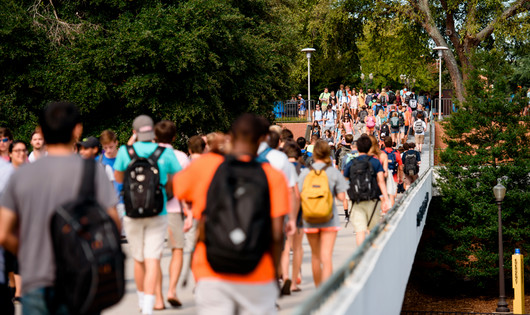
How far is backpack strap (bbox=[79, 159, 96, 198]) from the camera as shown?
3.84 meters

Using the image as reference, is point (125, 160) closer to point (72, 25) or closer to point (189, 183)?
point (189, 183)

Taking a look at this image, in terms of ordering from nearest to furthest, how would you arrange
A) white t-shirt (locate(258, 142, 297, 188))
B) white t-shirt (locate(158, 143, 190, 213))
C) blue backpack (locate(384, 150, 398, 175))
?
white t-shirt (locate(258, 142, 297, 188)) → white t-shirt (locate(158, 143, 190, 213)) → blue backpack (locate(384, 150, 398, 175))

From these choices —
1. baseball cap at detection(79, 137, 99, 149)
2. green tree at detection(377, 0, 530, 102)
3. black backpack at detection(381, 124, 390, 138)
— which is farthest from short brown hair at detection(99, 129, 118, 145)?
green tree at detection(377, 0, 530, 102)

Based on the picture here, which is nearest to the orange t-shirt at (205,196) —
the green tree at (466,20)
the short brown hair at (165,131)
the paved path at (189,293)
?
the paved path at (189,293)

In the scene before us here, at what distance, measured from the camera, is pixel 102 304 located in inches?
148

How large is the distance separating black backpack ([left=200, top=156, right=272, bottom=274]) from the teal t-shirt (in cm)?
299

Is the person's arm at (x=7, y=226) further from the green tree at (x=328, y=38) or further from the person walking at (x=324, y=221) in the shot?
the green tree at (x=328, y=38)

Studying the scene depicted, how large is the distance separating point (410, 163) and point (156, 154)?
53.8ft

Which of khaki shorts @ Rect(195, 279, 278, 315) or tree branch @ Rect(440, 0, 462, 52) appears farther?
tree branch @ Rect(440, 0, 462, 52)

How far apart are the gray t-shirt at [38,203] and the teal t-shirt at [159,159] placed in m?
3.19

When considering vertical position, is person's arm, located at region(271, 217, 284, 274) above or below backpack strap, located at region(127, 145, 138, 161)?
below

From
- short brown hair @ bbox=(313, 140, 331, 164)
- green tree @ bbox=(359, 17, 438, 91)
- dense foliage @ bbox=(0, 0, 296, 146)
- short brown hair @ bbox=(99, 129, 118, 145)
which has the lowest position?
short brown hair @ bbox=(313, 140, 331, 164)

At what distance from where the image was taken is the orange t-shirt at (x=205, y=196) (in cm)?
411

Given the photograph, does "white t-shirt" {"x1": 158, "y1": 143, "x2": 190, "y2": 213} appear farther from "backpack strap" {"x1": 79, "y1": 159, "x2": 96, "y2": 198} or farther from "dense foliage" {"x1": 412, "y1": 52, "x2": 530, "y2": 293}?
"dense foliage" {"x1": 412, "y1": 52, "x2": 530, "y2": 293}
